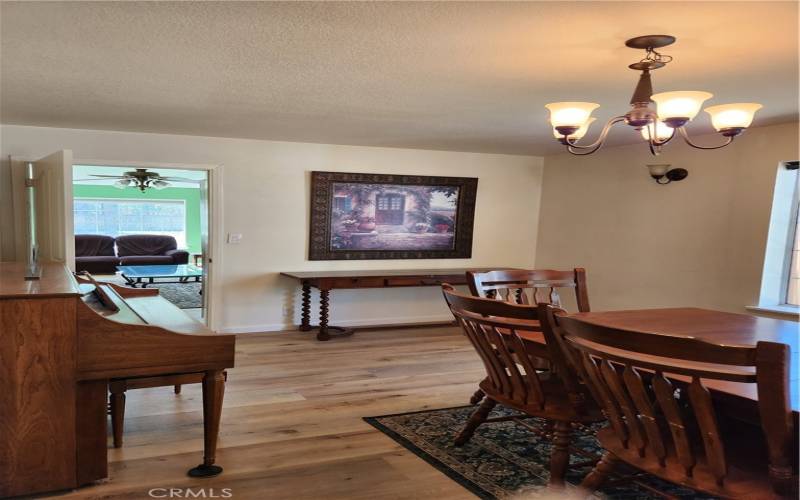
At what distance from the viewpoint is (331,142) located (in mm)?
5656

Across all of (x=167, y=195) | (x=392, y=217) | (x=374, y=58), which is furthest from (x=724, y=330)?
(x=167, y=195)

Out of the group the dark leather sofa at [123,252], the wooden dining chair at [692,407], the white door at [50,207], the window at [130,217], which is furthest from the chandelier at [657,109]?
the window at [130,217]

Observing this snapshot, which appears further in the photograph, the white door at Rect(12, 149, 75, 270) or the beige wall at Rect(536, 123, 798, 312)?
the beige wall at Rect(536, 123, 798, 312)

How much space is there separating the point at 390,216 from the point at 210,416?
A: 3.79m

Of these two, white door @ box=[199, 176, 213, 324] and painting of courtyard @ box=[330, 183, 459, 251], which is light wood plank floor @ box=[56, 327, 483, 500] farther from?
painting of courtyard @ box=[330, 183, 459, 251]

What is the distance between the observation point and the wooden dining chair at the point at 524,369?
2197 millimetres

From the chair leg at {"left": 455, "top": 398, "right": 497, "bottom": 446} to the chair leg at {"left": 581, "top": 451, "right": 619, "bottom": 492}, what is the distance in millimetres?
966

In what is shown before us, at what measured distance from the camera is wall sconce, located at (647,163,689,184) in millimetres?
4914

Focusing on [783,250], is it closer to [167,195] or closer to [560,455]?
[560,455]

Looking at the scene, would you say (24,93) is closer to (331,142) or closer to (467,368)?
(331,142)

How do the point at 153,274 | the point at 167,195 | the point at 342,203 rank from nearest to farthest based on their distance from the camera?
the point at 342,203 → the point at 153,274 → the point at 167,195

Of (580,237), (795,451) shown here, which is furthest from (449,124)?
(795,451)

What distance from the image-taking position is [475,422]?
300 cm

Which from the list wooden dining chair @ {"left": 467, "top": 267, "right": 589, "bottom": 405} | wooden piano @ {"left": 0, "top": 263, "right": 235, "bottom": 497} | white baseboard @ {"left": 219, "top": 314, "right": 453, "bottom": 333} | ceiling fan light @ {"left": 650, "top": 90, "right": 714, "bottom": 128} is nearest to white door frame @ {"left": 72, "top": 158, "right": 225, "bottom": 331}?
white baseboard @ {"left": 219, "top": 314, "right": 453, "bottom": 333}
